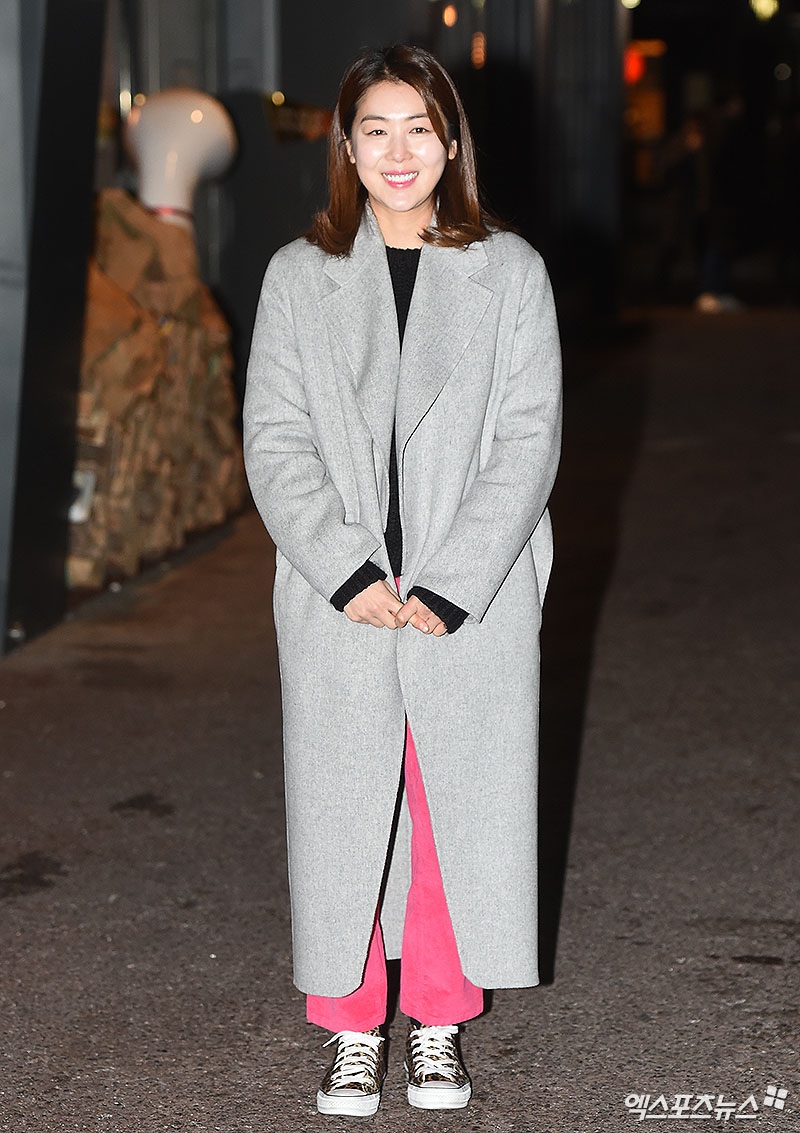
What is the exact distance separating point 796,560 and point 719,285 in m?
12.5

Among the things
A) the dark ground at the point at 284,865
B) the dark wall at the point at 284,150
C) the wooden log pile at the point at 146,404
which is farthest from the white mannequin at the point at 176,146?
the dark ground at the point at 284,865

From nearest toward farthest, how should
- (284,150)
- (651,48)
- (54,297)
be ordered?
(54,297), (284,150), (651,48)

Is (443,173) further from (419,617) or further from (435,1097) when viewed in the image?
(435,1097)

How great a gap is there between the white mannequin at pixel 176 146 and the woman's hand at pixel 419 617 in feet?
17.9

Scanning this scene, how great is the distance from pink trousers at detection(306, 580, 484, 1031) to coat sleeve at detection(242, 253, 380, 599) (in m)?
0.41

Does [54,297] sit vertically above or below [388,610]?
above

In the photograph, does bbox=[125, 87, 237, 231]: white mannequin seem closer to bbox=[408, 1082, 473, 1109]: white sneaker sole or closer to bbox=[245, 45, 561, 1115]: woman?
bbox=[245, 45, 561, 1115]: woman

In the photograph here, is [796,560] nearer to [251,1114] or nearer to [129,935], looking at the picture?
[129,935]

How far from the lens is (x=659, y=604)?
23.9 ft

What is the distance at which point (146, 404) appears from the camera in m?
7.43

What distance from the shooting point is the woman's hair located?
297 cm

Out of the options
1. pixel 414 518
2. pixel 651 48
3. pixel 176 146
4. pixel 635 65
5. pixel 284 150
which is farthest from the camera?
pixel 651 48

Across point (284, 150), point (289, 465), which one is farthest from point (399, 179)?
point (284, 150)

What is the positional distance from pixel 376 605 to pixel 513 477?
0.33m
